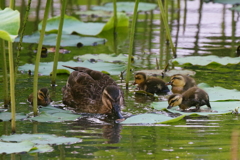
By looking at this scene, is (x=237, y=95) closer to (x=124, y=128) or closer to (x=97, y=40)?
(x=124, y=128)

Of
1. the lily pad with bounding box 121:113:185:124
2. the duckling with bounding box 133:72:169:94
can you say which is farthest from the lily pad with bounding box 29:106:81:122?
the duckling with bounding box 133:72:169:94

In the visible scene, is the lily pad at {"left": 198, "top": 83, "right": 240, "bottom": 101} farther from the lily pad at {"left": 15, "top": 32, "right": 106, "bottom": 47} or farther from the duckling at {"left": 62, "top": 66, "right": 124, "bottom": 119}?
the lily pad at {"left": 15, "top": 32, "right": 106, "bottom": 47}

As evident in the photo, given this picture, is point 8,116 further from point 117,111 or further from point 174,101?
point 174,101

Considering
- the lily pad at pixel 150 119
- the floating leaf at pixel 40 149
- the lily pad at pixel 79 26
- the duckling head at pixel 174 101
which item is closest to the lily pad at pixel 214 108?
the duckling head at pixel 174 101

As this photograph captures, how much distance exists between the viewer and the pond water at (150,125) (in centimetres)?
495

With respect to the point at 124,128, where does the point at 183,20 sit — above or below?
above

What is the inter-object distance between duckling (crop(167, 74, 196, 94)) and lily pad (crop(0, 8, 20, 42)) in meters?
3.63

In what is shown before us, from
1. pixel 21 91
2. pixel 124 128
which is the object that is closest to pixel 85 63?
pixel 21 91

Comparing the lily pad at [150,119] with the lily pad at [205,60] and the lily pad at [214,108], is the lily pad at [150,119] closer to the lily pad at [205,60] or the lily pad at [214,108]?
the lily pad at [214,108]

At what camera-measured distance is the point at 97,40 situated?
1169cm

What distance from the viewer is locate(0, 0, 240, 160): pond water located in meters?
4.95

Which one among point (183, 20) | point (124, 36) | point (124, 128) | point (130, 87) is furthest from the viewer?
point (183, 20)

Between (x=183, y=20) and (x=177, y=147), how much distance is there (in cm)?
967

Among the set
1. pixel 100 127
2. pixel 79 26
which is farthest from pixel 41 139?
pixel 79 26
